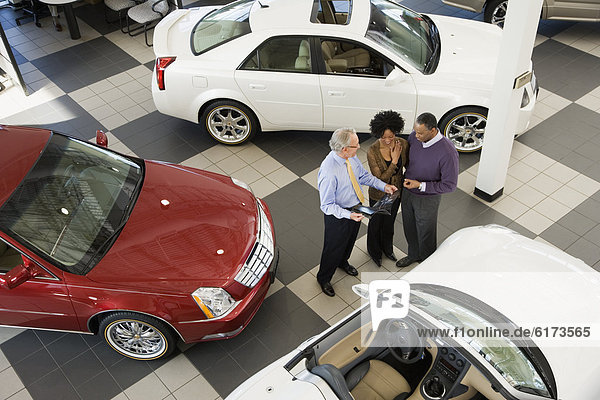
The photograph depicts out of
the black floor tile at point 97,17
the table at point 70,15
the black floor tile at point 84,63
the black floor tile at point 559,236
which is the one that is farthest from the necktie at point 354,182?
the black floor tile at point 97,17

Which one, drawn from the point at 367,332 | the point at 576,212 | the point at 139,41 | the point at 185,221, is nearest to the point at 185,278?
the point at 185,221

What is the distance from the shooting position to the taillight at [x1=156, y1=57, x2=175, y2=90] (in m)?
6.79

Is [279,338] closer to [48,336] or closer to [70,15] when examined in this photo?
[48,336]

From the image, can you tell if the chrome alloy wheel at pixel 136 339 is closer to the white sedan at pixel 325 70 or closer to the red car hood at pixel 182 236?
the red car hood at pixel 182 236

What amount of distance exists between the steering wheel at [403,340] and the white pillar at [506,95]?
2.64 meters

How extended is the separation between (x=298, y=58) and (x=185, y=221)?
2443mm

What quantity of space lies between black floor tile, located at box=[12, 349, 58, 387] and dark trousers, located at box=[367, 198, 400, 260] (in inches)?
114

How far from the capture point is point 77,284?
183 inches

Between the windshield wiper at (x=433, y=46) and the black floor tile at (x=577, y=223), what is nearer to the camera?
the black floor tile at (x=577, y=223)

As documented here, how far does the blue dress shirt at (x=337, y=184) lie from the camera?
4.72 meters

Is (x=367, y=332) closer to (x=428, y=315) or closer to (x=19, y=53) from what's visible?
(x=428, y=315)

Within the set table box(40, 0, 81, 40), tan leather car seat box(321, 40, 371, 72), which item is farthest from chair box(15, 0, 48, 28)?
tan leather car seat box(321, 40, 371, 72)

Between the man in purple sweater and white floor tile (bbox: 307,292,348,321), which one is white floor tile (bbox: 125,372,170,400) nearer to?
white floor tile (bbox: 307,292,348,321)

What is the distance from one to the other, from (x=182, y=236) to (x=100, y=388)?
1363 millimetres
